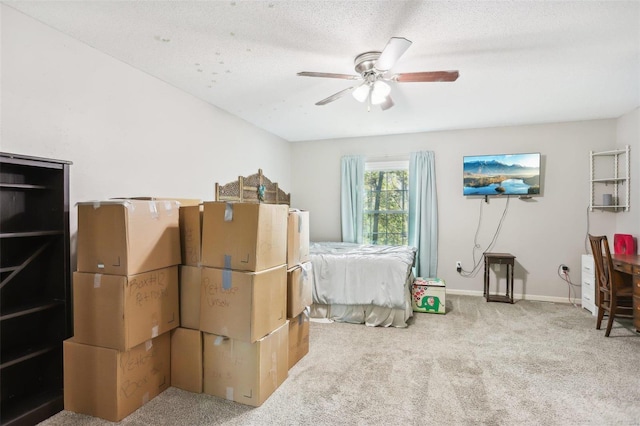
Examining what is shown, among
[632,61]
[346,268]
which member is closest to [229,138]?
[346,268]

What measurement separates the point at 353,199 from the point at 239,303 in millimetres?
3659

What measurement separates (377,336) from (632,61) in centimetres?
322

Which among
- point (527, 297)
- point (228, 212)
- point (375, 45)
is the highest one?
point (375, 45)

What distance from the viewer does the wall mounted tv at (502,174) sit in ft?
15.0

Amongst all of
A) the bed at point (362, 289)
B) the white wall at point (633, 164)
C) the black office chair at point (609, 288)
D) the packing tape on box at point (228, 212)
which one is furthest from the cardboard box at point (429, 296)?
the packing tape on box at point (228, 212)

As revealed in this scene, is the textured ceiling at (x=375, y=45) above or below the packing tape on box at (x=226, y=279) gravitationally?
above

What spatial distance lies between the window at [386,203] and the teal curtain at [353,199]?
16 cm

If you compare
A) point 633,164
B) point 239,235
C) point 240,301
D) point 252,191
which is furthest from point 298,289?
point 633,164

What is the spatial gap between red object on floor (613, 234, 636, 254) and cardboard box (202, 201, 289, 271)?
4318 mm

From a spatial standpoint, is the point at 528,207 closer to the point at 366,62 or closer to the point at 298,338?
the point at 366,62

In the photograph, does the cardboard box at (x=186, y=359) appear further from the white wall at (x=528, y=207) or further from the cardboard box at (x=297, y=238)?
the white wall at (x=528, y=207)

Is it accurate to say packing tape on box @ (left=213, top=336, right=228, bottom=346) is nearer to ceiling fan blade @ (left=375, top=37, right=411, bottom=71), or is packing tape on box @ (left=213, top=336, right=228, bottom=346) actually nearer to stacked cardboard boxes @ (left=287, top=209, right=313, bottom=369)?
stacked cardboard boxes @ (left=287, top=209, right=313, bottom=369)

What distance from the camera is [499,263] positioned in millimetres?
4508

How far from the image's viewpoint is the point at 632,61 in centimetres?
266
